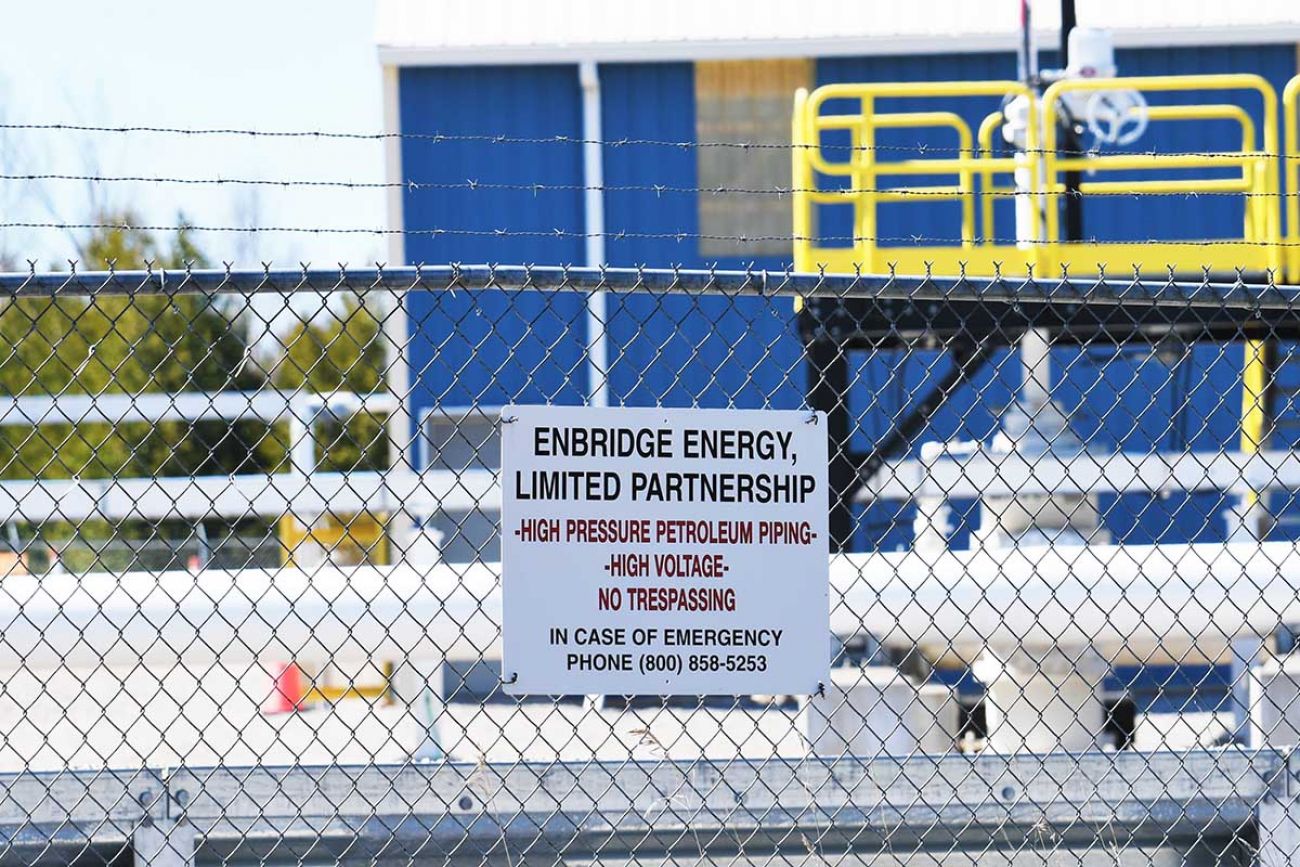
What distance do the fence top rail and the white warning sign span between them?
303 mm

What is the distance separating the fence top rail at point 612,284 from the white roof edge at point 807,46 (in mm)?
9016

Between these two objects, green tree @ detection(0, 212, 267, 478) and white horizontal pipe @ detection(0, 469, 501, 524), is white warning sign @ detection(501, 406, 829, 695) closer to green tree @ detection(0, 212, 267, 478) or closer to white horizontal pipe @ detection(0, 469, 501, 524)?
white horizontal pipe @ detection(0, 469, 501, 524)

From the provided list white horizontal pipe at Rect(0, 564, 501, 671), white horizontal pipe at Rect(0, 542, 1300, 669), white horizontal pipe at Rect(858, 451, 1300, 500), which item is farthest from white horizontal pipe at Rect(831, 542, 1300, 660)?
white horizontal pipe at Rect(0, 564, 501, 671)

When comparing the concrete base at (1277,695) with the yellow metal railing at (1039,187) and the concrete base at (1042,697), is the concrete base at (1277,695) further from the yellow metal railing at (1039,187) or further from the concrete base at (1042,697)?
the yellow metal railing at (1039,187)

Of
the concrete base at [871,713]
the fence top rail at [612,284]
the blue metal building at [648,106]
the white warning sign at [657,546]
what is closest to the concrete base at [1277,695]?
the concrete base at [871,713]

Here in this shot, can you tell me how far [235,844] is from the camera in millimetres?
4004

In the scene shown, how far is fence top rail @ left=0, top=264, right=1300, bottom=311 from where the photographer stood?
3.60 metres

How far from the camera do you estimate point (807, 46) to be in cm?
1281

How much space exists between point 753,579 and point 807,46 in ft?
31.7

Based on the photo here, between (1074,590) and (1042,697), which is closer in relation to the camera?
(1074,590)

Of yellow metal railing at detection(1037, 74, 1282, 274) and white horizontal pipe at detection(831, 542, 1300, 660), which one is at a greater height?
yellow metal railing at detection(1037, 74, 1282, 274)

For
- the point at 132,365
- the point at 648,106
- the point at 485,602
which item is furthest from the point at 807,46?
the point at 132,365

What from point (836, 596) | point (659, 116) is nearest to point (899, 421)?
point (836, 596)

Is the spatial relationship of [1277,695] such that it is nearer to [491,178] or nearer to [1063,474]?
[1063,474]
